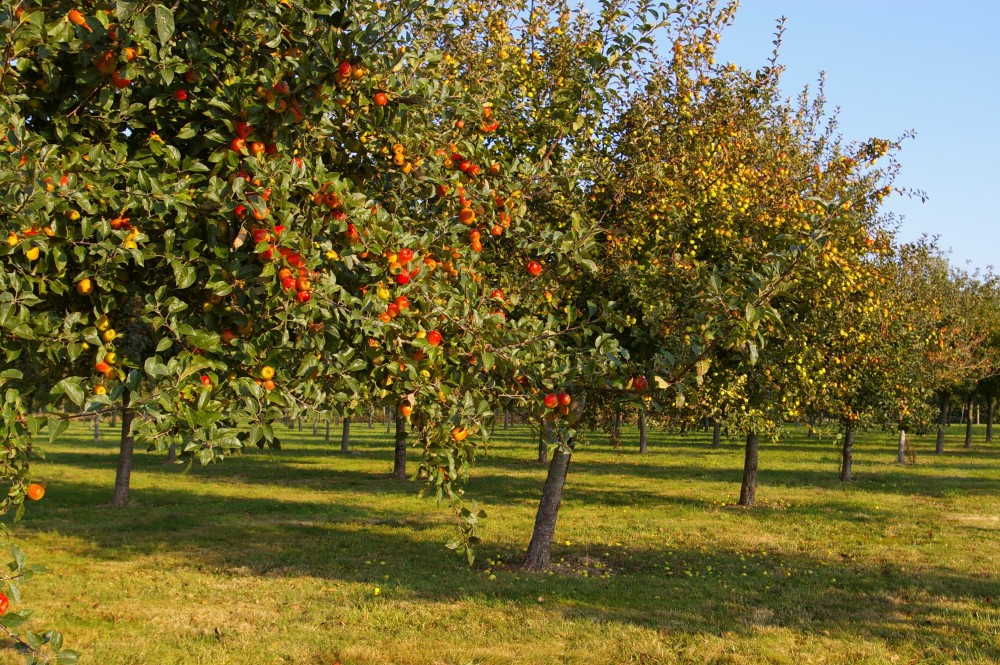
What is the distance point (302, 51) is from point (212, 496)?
21895 millimetres

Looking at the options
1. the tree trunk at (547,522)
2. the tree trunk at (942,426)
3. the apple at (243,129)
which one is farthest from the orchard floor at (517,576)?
the tree trunk at (942,426)

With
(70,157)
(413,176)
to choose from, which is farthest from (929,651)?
(70,157)

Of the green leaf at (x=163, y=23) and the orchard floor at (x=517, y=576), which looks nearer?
the green leaf at (x=163, y=23)

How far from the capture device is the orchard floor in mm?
9211

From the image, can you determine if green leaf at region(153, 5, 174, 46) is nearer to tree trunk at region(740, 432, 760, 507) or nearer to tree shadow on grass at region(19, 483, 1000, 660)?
tree shadow on grass at region(19, 483, 1000, 660)

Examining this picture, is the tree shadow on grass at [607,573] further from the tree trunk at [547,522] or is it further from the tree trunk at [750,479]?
the tree trunk at [750,479]

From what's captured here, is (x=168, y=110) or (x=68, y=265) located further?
(x=168, y=110)

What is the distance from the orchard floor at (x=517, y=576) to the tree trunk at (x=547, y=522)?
45 cm

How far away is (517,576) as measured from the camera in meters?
13.0

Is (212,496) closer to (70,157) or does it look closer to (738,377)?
(738,377)

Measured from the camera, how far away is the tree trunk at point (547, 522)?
549 inches

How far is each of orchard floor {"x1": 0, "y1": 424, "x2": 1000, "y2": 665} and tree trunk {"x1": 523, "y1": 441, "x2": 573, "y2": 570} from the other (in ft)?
1.47

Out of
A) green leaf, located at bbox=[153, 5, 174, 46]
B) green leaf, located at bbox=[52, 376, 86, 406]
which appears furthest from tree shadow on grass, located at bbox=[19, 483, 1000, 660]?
green leaf, located at bbox=[153, 5, 174, 46]

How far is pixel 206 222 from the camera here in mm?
4367
